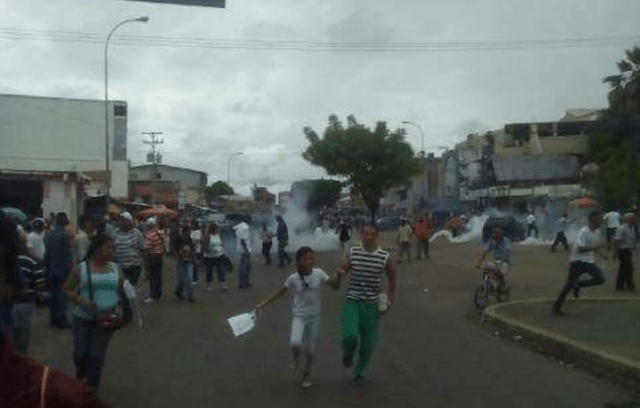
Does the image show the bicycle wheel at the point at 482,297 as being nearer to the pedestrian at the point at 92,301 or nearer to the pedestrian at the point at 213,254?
the pedestrian at the point at 213,254

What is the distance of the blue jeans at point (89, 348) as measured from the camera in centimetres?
778

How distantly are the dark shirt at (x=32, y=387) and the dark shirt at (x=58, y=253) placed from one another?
11983 millimetres

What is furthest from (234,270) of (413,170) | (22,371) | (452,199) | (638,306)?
(452,199)

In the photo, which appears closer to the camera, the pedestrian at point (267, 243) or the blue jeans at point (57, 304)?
the blue jeans at point (57, 304)

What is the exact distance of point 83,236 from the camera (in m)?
16.0

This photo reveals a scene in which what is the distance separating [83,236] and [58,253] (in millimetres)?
2170

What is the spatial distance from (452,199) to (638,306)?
201 ft

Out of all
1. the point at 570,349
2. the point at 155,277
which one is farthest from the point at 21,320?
the point at 155,277

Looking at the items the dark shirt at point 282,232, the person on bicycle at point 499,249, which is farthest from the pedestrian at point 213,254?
the dark shirt at point 282,232

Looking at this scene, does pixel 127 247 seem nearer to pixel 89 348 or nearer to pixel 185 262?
pixel 185 262

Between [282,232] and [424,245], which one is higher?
[282,232]

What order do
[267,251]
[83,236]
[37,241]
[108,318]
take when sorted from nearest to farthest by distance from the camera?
[108,318] < [37,241] < [83,236] < [267,251]

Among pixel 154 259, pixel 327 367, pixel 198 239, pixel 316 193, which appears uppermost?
pixel 316 193

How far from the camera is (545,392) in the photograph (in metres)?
9.03
